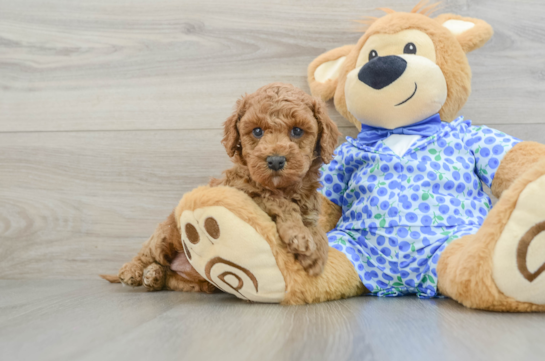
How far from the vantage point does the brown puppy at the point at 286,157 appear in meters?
0.78

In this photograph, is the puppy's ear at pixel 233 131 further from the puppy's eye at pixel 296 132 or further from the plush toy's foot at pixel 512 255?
the plush toy's foot at pixel 512 255

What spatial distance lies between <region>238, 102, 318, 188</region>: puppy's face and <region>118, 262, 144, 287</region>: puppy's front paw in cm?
38

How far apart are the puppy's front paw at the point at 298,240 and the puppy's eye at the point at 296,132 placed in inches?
6.7

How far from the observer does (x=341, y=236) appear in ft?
3.23

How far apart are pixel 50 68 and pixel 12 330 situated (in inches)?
36.6

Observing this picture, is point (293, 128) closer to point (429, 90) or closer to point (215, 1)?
point (429, 90)

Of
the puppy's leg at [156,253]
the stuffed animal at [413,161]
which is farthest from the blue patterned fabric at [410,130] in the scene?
the puppy's leg at [156,253]

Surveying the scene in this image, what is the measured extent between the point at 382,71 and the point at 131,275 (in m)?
0.72

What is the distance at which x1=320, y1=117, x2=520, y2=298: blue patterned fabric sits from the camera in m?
0.91

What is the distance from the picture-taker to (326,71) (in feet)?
3.87

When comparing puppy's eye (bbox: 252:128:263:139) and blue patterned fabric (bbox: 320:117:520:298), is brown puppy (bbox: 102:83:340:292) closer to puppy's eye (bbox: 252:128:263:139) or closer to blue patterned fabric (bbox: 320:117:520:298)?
puppy's eye (bbox: 252:128:263:139)

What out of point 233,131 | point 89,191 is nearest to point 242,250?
point 233,131

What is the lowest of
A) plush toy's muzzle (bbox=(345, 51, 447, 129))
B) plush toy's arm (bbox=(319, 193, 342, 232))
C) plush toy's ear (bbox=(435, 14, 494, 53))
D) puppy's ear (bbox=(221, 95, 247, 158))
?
plush toy's arm (bbox=(319, 193, 342, 232))

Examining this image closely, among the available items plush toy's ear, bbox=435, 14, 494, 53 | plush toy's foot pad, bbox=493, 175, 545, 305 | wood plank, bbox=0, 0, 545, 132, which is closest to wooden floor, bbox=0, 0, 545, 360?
wood plank, bbox=0, 0, 545, 132
